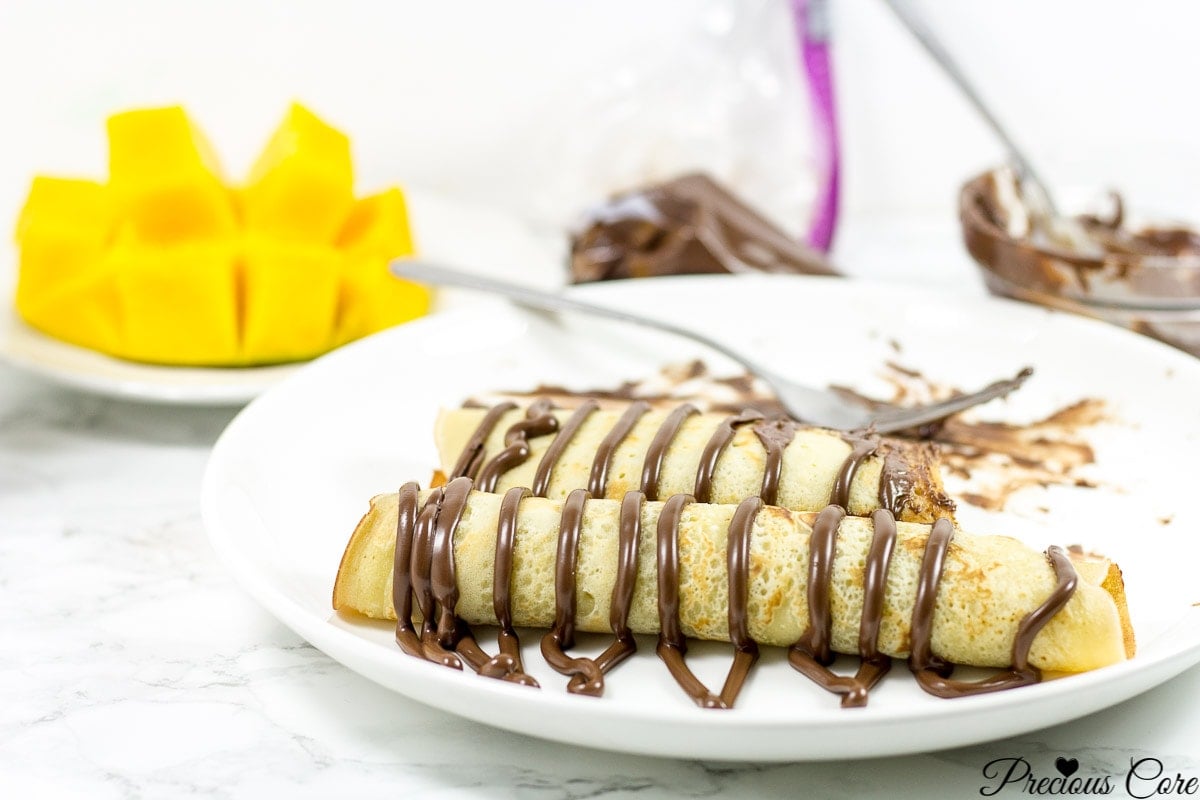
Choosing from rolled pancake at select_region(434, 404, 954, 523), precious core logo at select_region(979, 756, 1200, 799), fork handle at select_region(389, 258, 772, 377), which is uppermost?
fork handle at select_region(389, 258, 772, 377)

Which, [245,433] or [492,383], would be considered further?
[492,383]

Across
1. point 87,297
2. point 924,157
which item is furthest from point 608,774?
point 924,157

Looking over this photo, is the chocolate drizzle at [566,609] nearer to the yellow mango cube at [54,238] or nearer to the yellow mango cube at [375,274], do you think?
the yellow mango cube at [375,274]

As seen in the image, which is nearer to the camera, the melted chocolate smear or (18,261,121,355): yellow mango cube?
the melted chocolate smear

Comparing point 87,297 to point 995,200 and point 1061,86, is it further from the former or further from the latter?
point 1061,86

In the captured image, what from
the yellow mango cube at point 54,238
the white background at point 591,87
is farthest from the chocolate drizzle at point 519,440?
the white background at point 591,87

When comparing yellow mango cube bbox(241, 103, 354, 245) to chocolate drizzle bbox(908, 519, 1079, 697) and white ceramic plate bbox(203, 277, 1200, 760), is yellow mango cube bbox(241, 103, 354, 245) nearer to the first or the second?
white ceramic plate bbox(203, 277, 1200, 760)

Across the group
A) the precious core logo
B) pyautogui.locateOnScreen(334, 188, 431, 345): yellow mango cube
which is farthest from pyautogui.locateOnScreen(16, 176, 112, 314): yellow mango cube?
the precious core logo
